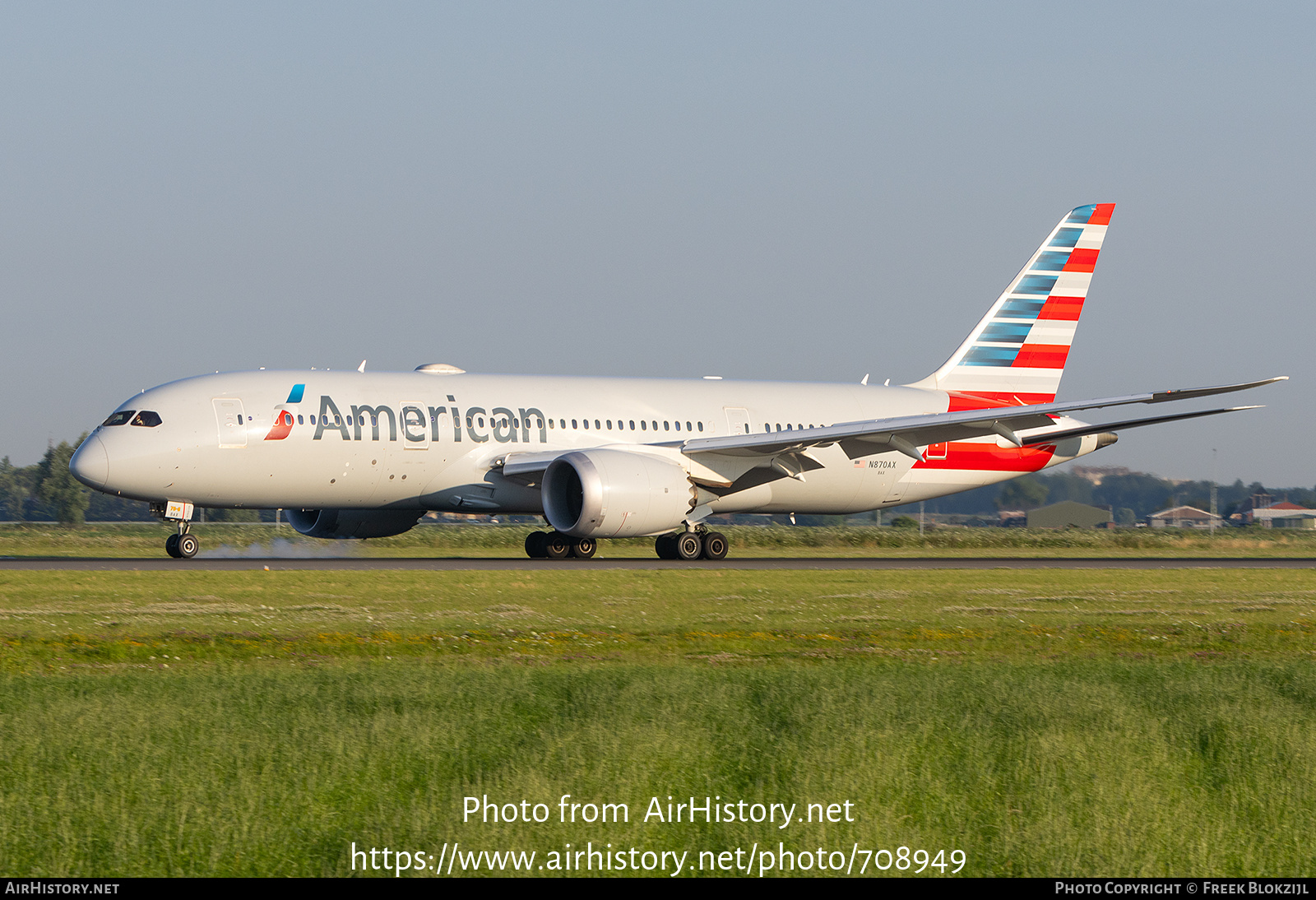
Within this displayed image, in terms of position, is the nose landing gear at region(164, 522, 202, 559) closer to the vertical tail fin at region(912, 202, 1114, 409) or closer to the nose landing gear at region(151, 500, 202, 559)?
the nose landing gear at region(151, 500, 202, 559)

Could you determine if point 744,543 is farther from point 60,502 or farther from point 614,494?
point 60,502

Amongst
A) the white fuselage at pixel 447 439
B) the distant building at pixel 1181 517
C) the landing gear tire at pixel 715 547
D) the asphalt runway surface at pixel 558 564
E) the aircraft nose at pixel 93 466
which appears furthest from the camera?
the distant building at pixel 1181 517

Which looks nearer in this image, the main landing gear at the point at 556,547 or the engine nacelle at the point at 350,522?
the main landing gear at the point at 556,547

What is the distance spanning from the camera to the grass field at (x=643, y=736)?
6430mm

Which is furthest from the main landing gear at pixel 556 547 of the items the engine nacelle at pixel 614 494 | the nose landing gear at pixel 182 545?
the nose landing gear at pixel 182 545

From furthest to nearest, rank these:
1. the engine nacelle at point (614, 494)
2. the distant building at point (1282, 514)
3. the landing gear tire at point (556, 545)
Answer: the distant building at point (1282, 514) < the landing gear tire at point (556, 545) < the engine nacelle at point (614, 494)

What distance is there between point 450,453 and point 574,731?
2057cm

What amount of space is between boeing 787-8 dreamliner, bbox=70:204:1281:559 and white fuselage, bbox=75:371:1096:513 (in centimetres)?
4

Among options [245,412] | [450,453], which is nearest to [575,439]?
[450,453]

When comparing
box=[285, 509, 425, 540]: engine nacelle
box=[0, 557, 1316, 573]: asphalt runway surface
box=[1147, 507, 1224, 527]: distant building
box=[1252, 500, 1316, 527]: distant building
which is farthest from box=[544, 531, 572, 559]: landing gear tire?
box=[1252, 500, 1316, 527]: distant building

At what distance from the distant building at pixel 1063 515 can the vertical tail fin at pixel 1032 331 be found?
38.7 m

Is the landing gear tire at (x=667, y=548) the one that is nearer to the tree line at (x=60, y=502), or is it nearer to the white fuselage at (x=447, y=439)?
the white fuselage at (x=447, y=439)

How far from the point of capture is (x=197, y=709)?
8914 millimetres

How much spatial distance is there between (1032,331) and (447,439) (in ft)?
52.5
